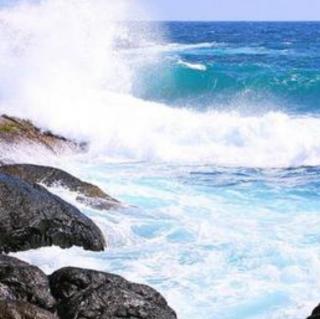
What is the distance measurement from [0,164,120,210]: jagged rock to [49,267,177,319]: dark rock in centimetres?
345

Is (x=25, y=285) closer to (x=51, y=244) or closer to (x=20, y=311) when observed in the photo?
(x=20, y=311)

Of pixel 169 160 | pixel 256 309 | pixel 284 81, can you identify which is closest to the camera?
pixel 256 309

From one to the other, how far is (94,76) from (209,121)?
4528 millimetres

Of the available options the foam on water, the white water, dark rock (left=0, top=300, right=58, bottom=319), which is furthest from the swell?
dark rock (left=0, top=300, right=58, bottom=319)

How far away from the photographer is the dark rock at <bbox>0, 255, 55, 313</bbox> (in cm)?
545

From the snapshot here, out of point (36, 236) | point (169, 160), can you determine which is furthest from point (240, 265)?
point (169, 160)

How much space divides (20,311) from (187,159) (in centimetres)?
884

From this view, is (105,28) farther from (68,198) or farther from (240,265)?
(240,265)

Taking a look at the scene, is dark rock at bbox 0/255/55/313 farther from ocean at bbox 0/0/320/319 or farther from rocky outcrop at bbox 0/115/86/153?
rocky outcrop at bbox 0/115/86/153

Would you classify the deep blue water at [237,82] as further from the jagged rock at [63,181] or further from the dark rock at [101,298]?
the dark rock at [101,298]

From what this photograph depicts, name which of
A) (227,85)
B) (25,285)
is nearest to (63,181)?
(25,285)

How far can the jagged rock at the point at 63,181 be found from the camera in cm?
916

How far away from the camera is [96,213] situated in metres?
8.88

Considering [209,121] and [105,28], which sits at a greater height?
[105,28]
